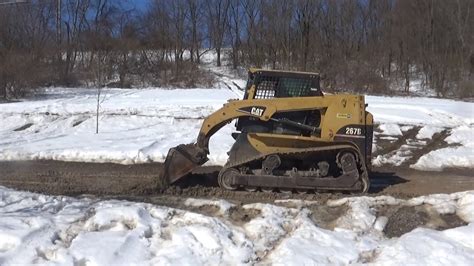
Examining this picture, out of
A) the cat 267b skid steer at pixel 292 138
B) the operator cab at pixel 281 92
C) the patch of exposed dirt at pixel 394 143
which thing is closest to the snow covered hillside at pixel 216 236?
the cat 267b skid steer at pixel 292 138

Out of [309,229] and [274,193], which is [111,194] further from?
[309,229]

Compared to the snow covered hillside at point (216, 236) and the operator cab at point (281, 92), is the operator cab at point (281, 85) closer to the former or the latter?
the operator cab at point (281, 92)

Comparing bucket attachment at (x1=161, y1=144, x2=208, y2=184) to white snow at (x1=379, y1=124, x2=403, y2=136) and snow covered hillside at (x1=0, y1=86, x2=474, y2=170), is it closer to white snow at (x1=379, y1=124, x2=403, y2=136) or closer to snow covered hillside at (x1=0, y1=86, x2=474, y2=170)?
snow covered hillside at (x1=0, y1=86, x2=474, y2=170)

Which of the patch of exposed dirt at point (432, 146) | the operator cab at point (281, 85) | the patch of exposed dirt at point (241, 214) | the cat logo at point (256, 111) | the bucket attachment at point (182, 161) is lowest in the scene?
the patch of exposed dirt at point (432, 146)

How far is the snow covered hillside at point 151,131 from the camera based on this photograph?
47.2ft

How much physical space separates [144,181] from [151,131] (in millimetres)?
7398

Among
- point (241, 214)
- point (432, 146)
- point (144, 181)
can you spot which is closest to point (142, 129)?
point (144, 181)

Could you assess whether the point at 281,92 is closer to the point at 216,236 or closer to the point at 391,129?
the point at 216,236

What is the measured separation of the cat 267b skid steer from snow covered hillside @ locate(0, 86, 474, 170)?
3853 mm

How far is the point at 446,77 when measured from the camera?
42.9 m

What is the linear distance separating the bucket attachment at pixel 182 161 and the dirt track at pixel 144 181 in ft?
0.75

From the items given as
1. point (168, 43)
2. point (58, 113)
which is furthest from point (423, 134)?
point (168, 43)

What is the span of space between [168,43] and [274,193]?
52880 millimetres

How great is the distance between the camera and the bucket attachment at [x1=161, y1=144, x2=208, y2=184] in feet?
33.6
